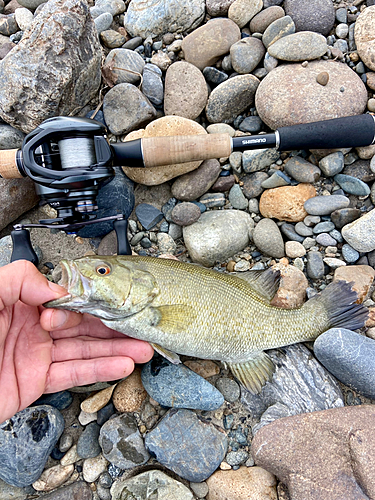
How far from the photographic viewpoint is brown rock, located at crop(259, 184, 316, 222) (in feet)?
13.0

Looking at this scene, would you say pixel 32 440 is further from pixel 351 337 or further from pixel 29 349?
pixel 351 337

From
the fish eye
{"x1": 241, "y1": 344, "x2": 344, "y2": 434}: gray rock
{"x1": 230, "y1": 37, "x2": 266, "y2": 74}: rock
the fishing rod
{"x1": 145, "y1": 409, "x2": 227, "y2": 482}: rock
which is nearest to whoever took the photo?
the fish eye

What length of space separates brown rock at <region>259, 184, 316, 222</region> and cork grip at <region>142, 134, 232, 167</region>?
843 millimetres

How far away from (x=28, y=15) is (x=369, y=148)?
4960 mm

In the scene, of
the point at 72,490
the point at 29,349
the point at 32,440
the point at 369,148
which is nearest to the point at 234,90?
the point at 369,148

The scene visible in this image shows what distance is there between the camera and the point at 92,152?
10.2 ft

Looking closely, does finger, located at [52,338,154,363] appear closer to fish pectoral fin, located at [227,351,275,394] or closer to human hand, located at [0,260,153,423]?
human hand, located at [0,260,153,423]

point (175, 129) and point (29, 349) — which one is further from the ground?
point (175, 129)

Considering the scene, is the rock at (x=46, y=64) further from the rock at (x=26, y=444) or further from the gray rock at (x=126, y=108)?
the rock at (x=26, y=444)

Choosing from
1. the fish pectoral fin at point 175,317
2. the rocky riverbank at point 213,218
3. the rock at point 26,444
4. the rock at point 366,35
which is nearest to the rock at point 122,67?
the rocky riverbank at point 213,218

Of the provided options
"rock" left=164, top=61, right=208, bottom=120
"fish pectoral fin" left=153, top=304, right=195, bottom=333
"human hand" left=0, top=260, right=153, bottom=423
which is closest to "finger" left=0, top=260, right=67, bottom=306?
"human hand" left=0, top=260, right=153, bottom=423

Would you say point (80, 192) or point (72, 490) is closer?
point (80, 192)

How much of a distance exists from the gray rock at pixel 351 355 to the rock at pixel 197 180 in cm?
212

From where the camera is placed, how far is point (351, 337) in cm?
338
